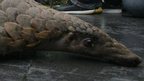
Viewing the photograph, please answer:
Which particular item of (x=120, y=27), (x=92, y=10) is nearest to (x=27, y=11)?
(x=120, y=27)

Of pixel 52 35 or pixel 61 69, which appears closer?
pixel 61 69

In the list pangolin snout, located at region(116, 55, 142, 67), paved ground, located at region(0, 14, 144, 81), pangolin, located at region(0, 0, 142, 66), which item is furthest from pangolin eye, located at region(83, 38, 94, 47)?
pangolin snout, located at region(116, 55, 142, 67)

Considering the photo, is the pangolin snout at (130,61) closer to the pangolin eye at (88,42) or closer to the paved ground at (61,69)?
the paved ground at (61,69)

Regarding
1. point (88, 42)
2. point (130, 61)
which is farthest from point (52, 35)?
point (130, 61)

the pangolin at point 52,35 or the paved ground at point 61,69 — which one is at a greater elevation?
the pangolin at point 52,35

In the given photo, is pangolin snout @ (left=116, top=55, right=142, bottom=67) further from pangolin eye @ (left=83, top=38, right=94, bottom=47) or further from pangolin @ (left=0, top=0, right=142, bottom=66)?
pangolin eye @ (left=83, top=38, right=94, bottom=47)

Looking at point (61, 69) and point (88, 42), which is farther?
point (88, 42)

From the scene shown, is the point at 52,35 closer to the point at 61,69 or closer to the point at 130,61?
the point at 61,69

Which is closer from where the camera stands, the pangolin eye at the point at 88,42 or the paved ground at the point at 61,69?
the paved ground at the point at 61,69

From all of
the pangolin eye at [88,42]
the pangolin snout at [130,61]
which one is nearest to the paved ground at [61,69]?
the pangolin snout at [130,61]

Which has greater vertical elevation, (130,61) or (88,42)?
(88,42)
